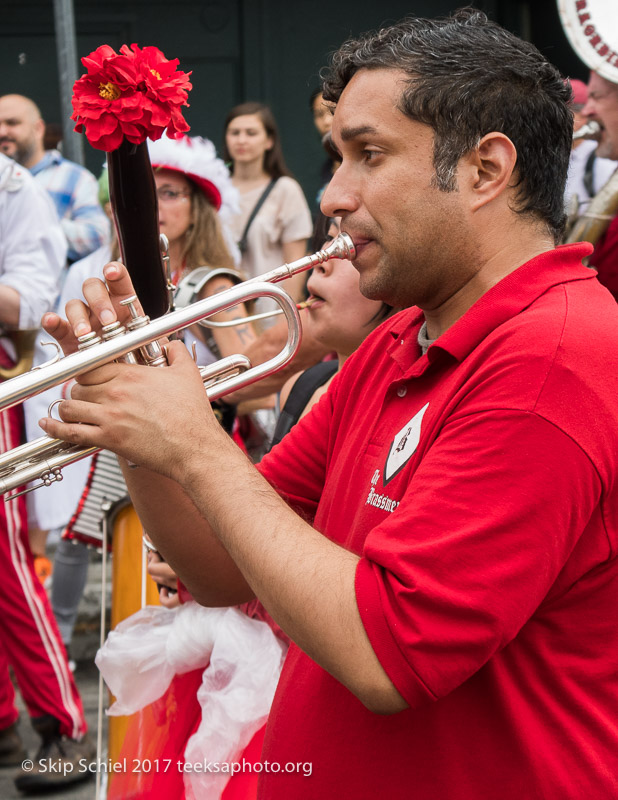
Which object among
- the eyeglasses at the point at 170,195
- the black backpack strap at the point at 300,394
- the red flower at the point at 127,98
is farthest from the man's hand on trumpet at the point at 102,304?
the eyeglasses at the point at 170,195

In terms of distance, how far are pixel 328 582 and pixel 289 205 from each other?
4928 millimetres

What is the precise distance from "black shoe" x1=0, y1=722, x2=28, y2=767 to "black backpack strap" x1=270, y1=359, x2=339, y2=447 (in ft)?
5.92

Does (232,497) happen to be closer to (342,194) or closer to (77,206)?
(342,194)

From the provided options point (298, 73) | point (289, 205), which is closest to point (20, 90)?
point (298, 73)

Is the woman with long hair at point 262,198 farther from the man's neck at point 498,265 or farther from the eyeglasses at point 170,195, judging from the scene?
the man's neck at point 498,265

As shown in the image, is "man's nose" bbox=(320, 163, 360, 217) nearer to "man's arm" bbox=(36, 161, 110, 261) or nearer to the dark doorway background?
"man's arm" bbox=(36, 161, 110, 261)

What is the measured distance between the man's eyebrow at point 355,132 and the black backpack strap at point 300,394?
48.4 inches

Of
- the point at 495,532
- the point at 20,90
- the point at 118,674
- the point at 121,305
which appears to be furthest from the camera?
the point at 20,90

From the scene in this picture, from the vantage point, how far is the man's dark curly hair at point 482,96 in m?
1.53

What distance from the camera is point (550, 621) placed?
1.36m

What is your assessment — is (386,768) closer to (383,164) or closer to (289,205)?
(383,164)

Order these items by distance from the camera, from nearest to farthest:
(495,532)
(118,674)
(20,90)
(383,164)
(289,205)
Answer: (495,532) → (383,164) → (118,674) → (289,205) → (20,90)

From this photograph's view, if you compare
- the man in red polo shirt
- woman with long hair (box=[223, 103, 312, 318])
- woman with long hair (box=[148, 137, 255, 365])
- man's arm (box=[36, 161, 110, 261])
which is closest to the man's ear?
the man in red polo shirt

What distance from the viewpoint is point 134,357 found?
5.51ft
